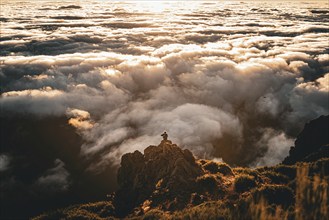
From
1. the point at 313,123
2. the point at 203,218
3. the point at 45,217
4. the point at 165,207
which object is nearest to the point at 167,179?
the point at 165,207

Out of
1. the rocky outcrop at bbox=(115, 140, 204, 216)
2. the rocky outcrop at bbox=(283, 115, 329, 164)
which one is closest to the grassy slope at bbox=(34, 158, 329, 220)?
the rocky outcrop at bbox=(115, 140, 204, 216)

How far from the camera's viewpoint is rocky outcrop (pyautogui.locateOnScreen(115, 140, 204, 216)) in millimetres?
47728

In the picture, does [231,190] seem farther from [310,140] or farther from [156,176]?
[310,140]

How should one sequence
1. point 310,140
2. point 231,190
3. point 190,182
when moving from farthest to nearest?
point 310,140, point 190,182, point 231,190

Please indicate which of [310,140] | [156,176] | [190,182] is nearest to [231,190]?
[190,182]

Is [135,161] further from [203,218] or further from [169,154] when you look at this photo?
[203,218]

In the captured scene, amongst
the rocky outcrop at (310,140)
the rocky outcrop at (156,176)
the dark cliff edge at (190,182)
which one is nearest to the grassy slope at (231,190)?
the dark cliff edge at (190,182)

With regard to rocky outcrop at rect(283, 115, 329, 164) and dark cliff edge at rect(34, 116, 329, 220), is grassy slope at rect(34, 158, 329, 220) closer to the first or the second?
dark cliff edge at rect(34, 116, 329, 220)

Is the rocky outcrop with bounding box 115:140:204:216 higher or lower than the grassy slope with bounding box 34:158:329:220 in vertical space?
lower

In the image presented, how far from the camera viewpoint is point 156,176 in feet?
186

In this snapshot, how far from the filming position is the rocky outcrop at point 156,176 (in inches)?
Result: 1879

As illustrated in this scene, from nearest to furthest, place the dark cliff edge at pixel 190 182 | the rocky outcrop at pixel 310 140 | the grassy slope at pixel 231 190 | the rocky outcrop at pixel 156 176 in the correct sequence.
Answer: the grassy slope at pixel 231 190
the dark cliff edge at pixel 190 182
the rocky outcrop at pixel 156 176
the rocky outcrop at pixel 310 140

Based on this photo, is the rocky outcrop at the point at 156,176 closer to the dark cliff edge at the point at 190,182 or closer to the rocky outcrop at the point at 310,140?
the dark cliff edge at the point at 190,182

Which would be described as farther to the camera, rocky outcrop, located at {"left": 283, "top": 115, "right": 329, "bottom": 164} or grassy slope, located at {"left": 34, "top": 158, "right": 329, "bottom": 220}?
rocky outcrop, located at {"left": 283, "top": 115, "right": 329, "bottom": 164}
